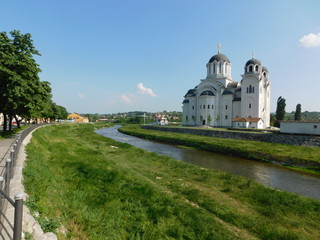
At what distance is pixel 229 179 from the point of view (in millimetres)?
12961

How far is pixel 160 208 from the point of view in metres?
7.80

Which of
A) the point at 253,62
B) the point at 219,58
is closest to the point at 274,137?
the point at 253,62

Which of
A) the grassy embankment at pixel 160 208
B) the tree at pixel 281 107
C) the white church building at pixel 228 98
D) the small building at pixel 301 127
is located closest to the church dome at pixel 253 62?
the white church building at pixel 228 98

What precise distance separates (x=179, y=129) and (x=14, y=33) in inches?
1489

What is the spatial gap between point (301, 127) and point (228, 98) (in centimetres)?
3174

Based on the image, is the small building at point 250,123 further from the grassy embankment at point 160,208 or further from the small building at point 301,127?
the grassy embankment at point 160,208

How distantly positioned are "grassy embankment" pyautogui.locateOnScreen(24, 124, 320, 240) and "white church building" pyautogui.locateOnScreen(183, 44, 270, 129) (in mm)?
43052

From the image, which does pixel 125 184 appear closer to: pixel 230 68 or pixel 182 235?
pixel 182 235

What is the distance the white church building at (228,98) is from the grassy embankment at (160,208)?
141 feet

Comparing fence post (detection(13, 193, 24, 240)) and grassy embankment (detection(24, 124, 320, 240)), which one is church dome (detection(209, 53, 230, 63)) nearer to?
grassy embankment (detection(24, 124, 320, 240))

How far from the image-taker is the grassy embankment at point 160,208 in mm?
5941

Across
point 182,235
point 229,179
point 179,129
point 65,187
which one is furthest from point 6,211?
point 179,129

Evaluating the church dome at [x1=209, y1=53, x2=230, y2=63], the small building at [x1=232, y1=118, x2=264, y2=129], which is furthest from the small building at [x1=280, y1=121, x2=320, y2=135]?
the church dome at [x1=209, y1=53, x2=230, y2=63]

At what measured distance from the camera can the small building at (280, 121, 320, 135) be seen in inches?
1045
